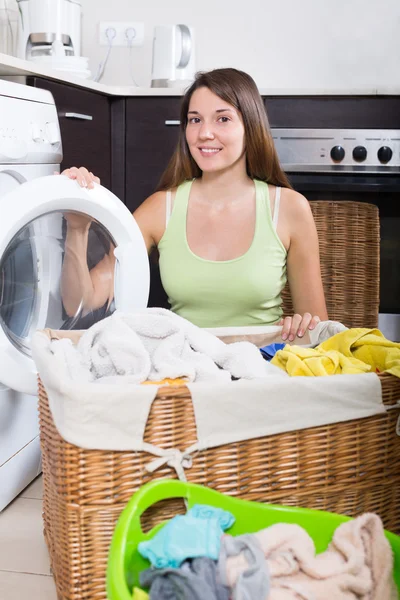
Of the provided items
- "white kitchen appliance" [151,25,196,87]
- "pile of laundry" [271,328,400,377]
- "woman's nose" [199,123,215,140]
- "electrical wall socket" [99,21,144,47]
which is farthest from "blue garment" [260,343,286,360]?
"electrical wall socket" [99,21,144,47]

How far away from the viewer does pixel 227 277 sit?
175 centimetres

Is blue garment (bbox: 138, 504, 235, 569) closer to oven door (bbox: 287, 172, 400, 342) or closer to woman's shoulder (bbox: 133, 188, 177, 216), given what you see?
woman's shoulder (bbox: 133, 188, 177, 216)

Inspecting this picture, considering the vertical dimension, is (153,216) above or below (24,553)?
above

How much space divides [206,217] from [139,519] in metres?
0.94

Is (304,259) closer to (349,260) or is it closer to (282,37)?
(349,260)

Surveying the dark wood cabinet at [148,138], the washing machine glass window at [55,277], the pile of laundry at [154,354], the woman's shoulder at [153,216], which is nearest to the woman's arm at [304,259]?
the woman's shoulder at [153,216]

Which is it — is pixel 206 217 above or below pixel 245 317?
above

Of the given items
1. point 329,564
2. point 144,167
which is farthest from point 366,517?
point 144,167

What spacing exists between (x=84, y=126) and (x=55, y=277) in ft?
1.92

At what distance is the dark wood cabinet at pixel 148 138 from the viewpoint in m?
2.41

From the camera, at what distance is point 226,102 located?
1.75 meters

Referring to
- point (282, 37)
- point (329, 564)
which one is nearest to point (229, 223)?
point (329, 564)

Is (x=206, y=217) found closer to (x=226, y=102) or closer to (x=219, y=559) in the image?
(x=226, y=102)

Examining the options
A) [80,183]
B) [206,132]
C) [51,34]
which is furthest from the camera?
[51,34]
